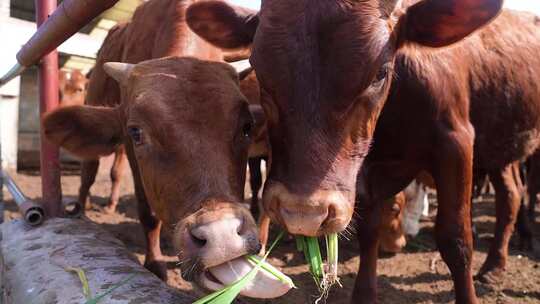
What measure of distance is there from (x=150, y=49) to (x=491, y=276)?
3333mm

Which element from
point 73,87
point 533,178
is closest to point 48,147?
point 533,178

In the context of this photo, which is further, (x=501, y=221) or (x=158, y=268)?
(x=501, y=221)

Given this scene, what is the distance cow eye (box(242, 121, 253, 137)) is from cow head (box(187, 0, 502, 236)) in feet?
0.43

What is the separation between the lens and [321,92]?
76.1 inches

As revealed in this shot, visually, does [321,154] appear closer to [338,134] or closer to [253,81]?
[338,134]

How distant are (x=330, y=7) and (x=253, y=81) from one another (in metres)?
1.61

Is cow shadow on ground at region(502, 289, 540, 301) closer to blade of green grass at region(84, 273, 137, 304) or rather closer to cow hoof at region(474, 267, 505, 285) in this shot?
cow hoof at region(474, 267, 505, 285)

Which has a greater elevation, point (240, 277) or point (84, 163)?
point (240, 277)

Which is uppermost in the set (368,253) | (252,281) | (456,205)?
(252,281)

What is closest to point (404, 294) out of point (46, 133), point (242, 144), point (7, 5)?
point (242, 144)

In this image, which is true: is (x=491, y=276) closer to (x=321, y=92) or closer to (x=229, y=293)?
(x=321, y=92)

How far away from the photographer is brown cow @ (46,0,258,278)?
2.88 metres

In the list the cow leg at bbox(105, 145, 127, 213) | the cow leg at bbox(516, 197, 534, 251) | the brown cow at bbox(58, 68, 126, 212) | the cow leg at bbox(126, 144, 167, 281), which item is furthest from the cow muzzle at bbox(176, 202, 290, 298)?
the cow leg at bbox(105, 145, 127, 213)

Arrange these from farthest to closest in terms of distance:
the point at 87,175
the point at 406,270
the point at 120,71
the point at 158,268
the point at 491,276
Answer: the point at 87,175
the point at 406,270
the point at 491,276
the point at 158,268
the point at 120,71
